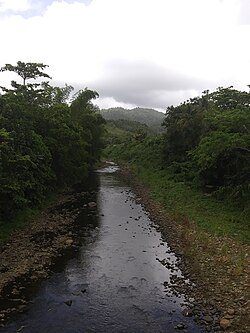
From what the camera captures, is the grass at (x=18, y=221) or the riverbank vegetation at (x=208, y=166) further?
the riverbank vegetation at (x=208, y=166)

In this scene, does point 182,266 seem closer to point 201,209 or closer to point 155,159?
point 201,209

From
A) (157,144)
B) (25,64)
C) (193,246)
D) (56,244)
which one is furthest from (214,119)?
(157,144)

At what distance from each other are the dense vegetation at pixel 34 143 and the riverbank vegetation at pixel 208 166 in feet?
34.8

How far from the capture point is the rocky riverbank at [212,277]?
14.7 meters

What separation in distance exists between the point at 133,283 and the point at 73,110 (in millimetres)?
41022

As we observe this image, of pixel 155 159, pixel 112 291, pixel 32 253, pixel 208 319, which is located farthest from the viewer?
pixel 155 159

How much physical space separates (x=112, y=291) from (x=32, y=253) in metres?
6.56

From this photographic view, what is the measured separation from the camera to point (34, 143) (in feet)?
97.1

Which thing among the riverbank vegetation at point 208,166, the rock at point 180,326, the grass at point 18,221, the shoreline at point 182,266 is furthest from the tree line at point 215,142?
the rock at point 180,326

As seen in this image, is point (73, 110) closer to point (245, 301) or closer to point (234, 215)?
point (234, 215)

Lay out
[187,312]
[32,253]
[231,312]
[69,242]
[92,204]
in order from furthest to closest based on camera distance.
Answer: [92,204] → [69,242] → [32,253] → [187,312] → [231,312]

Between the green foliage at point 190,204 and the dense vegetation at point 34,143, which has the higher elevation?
the dense vegetation at point 34,143

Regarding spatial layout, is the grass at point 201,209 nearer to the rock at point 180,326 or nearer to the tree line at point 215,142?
the tree line at point 215,142

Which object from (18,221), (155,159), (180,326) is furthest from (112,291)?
(155,159)
